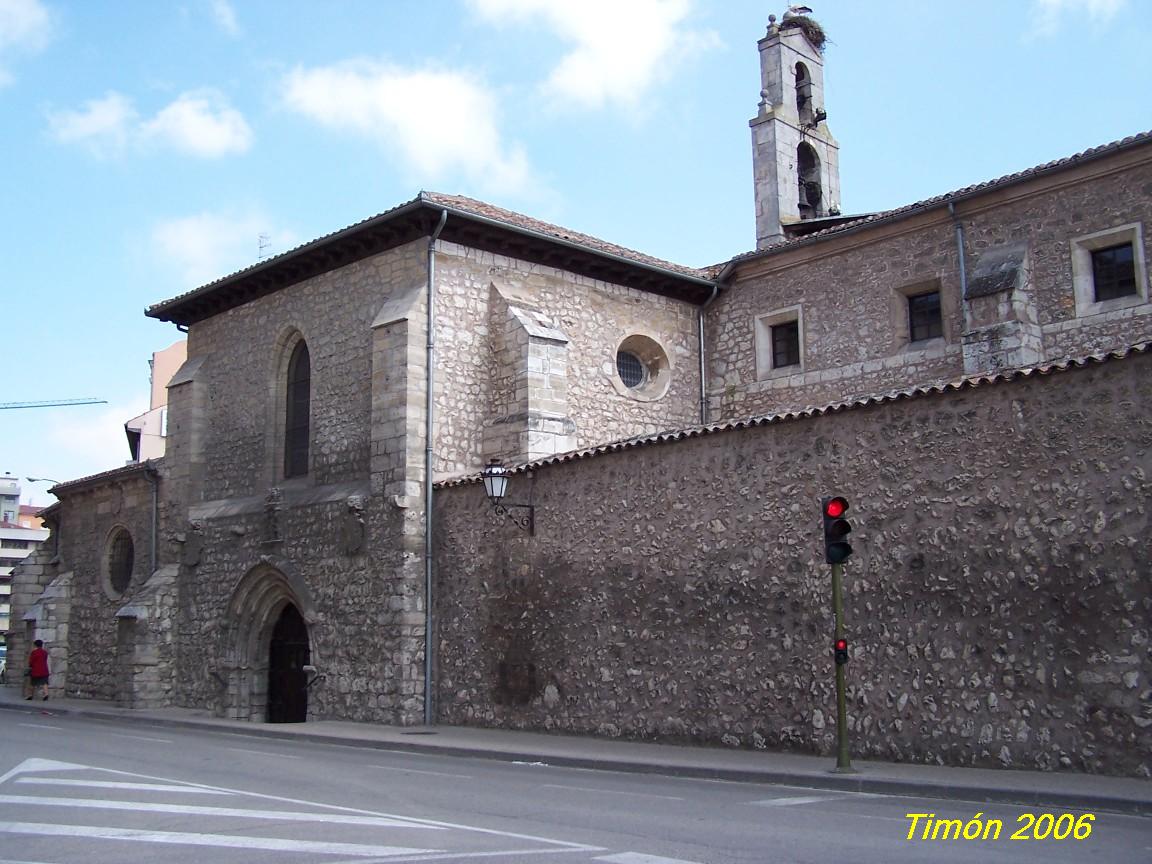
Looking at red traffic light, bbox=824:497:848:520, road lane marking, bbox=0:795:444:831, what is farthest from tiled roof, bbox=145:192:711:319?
road lane marking, bbox=0:795:444:831

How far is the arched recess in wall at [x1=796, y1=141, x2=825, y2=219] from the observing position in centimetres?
2555

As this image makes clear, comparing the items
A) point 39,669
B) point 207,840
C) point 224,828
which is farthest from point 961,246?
point 39,669

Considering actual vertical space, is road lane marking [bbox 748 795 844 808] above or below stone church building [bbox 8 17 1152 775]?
below

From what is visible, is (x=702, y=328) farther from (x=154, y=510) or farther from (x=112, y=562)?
(x=112, y=562)

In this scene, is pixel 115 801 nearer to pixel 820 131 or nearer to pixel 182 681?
pixel 182 681

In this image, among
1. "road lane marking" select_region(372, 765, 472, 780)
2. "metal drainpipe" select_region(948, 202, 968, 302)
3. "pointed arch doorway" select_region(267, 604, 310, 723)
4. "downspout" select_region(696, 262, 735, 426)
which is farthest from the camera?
"downspout" select_region(696, 262, 735, 426)

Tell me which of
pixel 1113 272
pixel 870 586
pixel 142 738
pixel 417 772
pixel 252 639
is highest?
pixel 1113 272

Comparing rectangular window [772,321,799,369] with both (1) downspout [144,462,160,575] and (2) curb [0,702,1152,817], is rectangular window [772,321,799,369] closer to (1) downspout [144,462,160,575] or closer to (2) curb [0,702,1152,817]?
(2) curb [0,702,1152,817]

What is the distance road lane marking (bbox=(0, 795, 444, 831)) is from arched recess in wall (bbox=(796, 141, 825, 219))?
65.5 ft

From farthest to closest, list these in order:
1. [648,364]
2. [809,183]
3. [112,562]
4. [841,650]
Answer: [112,562]
[809,183]
[648,364]
[841,650]

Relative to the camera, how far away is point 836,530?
11367 millimetres

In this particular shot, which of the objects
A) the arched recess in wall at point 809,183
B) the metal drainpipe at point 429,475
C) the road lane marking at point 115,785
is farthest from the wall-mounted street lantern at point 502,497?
the arched recess in wall at point 809,183

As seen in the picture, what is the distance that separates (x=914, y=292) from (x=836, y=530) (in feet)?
28.4

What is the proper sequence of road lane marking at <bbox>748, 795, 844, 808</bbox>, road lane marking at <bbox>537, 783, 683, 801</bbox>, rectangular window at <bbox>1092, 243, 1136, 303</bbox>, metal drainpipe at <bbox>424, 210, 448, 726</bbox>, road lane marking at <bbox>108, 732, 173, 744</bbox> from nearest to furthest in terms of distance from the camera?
1. road lane marking at <bbox>748, 795, 844, 808</bbox>
2. road lane marking at <bbox>537, 783, 683, 801</bbox>
3. road lane marking at <bbox>108, 732, 173, 744</bbox>
4. rectangular window at <bbox>1092, 243, 1136, 303</bbox>
5. metal drainpipe at <bbox>424, 210, 448, 726</bbox>
